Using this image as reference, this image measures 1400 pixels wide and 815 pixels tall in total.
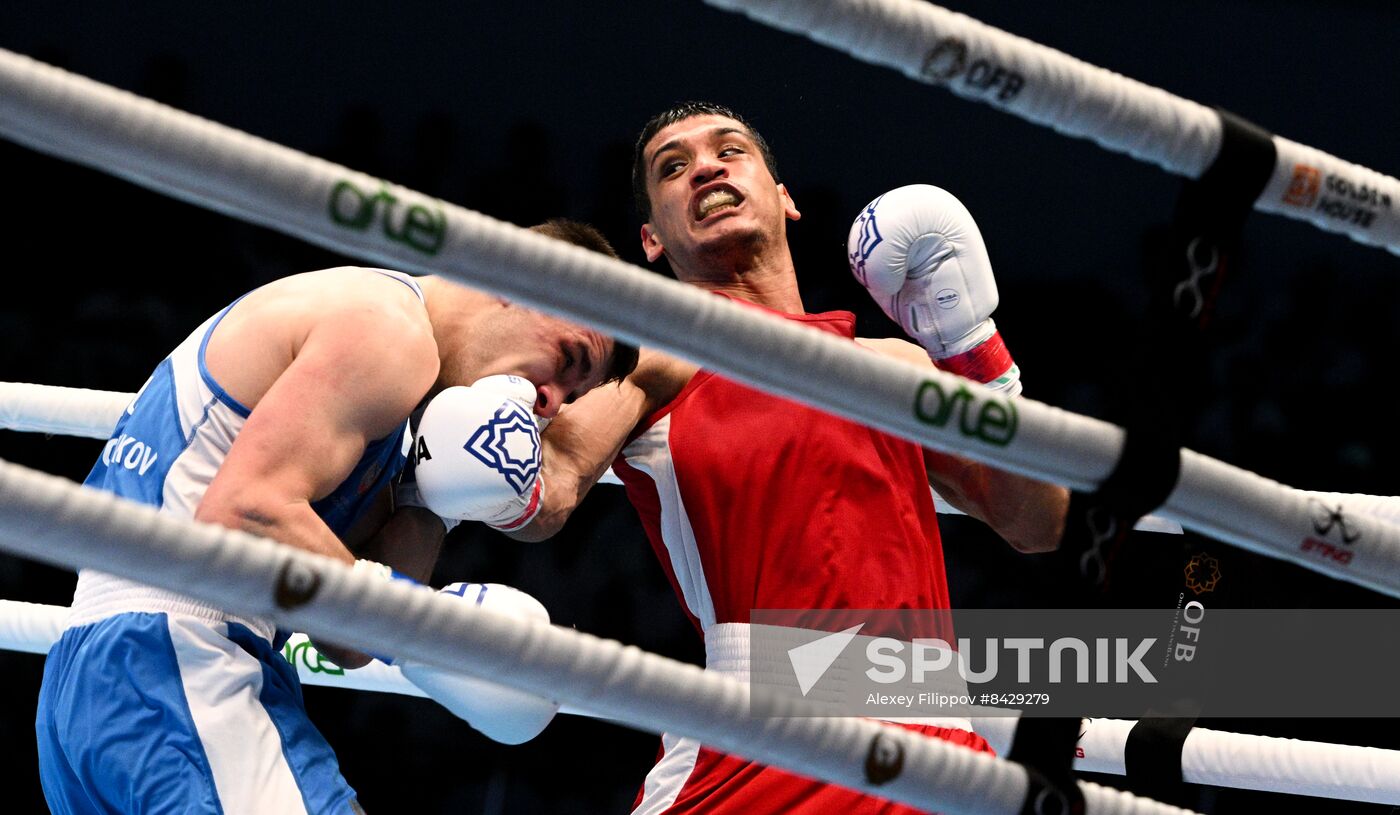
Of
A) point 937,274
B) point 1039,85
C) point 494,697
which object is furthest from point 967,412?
point 937,274

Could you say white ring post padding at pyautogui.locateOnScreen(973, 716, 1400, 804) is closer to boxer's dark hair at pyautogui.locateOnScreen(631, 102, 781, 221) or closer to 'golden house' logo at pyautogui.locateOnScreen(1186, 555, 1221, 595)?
'golden house' logo at pyautogui.locateOnScreen(1186, 555, 1221, 595)

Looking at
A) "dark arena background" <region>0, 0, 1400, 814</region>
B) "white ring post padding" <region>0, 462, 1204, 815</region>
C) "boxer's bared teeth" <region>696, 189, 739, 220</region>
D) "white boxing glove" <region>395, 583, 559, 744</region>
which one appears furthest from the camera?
"dark arena background" <region>0, 0, 1400, 814</region>

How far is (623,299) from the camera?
1044 millimetres

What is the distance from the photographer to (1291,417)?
18.0 ft

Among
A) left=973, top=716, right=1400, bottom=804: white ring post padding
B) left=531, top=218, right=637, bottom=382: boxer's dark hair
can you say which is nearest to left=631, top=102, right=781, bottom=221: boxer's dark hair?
left=531, top=218, right=637, bottom=382: boxer's dark hair

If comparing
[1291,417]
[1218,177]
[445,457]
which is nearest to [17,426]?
[445,457]

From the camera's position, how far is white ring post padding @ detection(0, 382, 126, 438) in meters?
2.28

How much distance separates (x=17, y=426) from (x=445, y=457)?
2.99ft

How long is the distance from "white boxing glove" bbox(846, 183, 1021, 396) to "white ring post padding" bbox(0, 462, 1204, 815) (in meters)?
0.98

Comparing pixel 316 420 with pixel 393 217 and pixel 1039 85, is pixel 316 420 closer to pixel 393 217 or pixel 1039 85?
pixel 393 217

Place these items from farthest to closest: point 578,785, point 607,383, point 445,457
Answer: point 578,785 < point 607,383 < point 445,457

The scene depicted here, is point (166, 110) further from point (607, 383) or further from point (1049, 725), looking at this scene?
point (607, 383)

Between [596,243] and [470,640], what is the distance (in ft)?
4.02

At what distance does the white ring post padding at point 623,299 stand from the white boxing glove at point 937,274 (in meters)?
0.88
